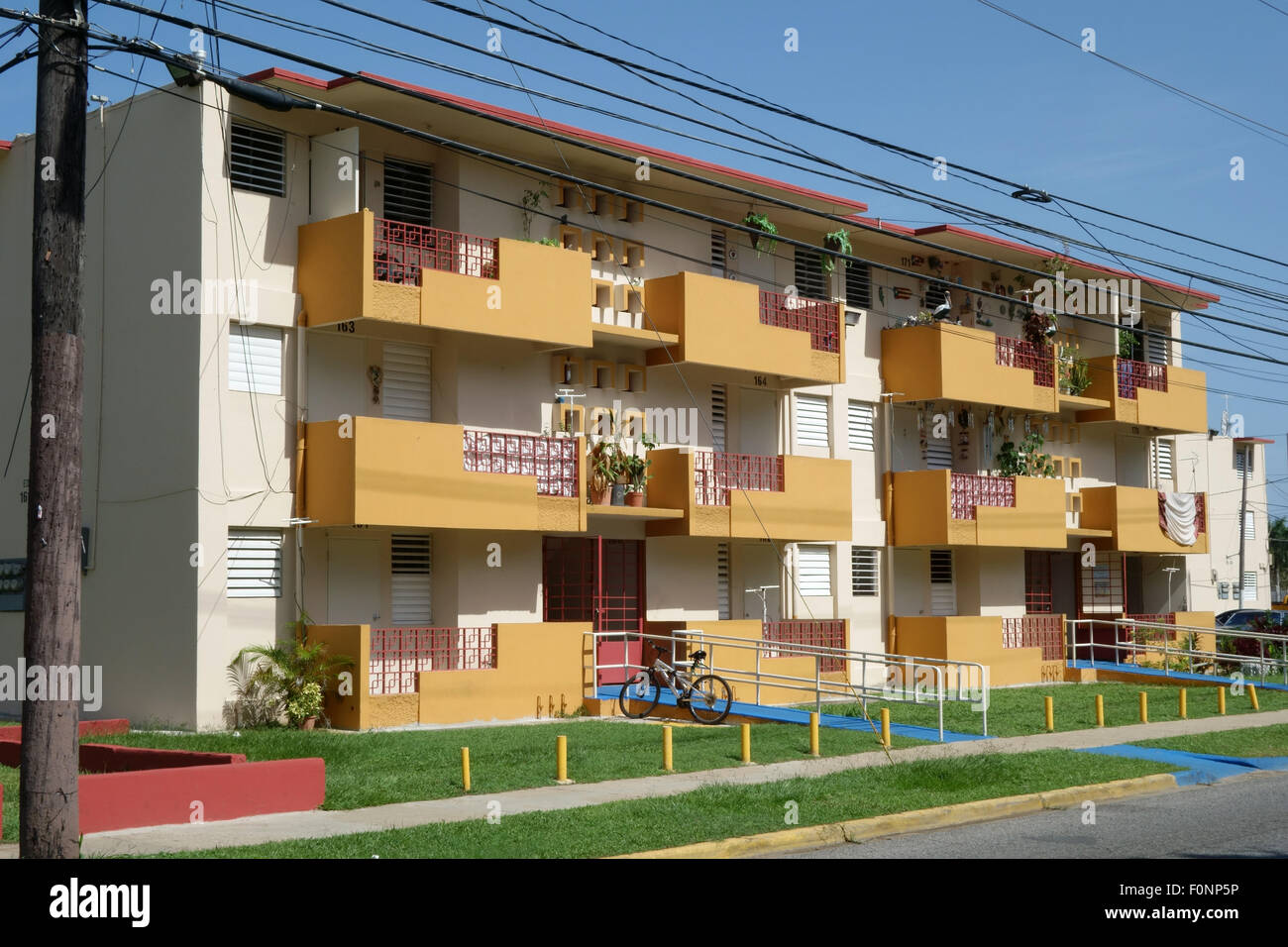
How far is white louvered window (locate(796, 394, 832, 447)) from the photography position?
1247 inches

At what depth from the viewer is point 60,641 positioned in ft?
37.1

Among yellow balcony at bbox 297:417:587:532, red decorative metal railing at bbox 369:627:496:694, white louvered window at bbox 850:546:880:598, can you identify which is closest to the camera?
yellow balcony at bbox 297:417:587:532

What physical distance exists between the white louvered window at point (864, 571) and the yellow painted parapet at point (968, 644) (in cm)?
94

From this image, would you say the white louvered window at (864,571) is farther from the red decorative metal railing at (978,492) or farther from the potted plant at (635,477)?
the potted plant at (635,477)

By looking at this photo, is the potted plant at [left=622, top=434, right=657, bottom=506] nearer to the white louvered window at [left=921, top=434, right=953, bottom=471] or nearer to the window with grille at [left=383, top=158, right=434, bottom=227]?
the window with grille at [left=383, top=158, right=434, bottom=227]

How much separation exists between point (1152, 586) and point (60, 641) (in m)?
36.4

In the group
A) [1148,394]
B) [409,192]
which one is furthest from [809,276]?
[1148,394]

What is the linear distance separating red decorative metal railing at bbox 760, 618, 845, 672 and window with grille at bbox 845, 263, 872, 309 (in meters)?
7.44

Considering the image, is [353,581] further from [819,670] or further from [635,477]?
[819,670]

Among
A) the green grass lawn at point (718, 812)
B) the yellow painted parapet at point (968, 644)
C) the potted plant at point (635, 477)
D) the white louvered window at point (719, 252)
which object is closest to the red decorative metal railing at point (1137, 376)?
the yellow painted parapet at point (968, 644)

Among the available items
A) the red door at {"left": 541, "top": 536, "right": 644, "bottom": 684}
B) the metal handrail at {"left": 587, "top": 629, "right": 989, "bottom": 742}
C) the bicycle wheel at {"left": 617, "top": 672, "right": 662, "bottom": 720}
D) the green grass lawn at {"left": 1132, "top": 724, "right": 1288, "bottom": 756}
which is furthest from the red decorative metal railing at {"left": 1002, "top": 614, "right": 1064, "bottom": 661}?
the bicycle wheel at {"left": 617, "top": 672, "right": 662, "bottom": 720}

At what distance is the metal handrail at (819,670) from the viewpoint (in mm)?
24538

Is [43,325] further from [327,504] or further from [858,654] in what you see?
[858,654]
